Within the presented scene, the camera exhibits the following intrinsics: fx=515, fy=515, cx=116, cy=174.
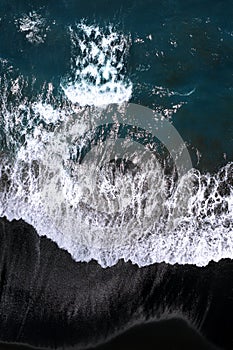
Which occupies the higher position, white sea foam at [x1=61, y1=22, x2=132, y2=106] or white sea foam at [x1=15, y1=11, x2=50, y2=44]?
white sea foam at [x1=15, y1=11, x2=50, y2=44]

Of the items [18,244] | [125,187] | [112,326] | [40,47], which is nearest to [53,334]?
[112,326]

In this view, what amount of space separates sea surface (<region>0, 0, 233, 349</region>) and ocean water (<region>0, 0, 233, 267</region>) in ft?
0.09

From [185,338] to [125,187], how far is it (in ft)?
12.8

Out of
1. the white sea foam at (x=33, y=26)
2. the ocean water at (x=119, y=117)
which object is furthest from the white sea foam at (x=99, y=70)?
the white sea foam at (x=33, y=26)

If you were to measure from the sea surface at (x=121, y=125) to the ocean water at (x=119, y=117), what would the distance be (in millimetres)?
26

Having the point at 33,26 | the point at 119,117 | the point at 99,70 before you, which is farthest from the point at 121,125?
the point at 33,26

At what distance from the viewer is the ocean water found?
1280 centimetres

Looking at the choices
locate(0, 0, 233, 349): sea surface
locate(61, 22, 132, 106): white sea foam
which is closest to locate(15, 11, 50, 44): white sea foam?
locate(0, 0, 233, 349): sea surface

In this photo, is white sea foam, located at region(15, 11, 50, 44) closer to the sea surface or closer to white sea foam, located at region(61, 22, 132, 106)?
the sea surface

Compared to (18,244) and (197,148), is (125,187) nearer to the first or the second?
(197,148)

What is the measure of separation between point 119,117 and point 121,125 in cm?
21

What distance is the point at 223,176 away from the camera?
13.2 m

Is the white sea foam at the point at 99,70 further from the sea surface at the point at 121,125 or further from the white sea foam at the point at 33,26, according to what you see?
the white sea foam at the point at 33,26

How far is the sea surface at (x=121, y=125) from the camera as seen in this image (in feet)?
41.6
